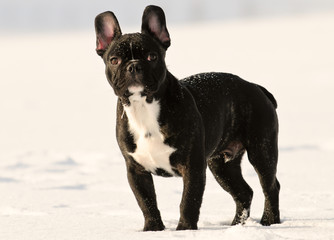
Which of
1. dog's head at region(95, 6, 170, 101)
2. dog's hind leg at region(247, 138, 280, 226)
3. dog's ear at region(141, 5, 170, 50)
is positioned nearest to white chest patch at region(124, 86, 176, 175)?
dog's head at region(95, 6, 170, 101)

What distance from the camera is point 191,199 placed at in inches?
203

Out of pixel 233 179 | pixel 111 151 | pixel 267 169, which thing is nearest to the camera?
pixel 267 169

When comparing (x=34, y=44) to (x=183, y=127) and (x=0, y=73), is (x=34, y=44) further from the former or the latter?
(x=183, y=127)

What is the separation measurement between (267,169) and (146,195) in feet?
4.41

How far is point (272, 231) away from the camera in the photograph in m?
4.84

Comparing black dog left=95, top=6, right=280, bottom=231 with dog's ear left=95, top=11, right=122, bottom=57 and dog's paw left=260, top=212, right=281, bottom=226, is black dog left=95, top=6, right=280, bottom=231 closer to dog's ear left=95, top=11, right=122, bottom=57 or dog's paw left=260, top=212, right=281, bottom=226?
dog's ear left=95, top=11, right=122, bottom=57

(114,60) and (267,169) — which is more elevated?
(114,60)

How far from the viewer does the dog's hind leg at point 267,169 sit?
20.4 ft

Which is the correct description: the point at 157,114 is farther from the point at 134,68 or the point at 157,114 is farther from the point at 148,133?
the point at 134,68

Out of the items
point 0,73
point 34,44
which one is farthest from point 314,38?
point 34,44

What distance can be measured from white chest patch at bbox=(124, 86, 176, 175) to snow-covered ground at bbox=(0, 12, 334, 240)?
60 centimetres

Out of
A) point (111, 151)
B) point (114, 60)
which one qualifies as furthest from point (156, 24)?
point (111, 151)

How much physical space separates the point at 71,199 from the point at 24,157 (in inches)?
135

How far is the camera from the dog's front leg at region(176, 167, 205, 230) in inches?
203
